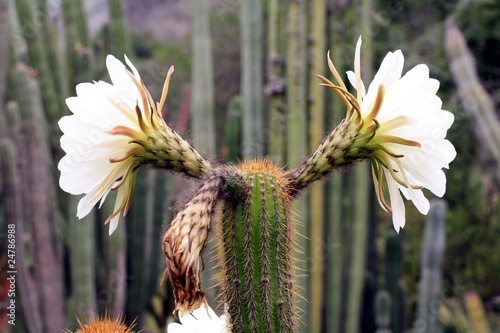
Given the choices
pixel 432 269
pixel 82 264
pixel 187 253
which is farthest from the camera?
pixel 432 269

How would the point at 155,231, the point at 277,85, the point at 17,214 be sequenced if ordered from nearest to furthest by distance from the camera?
1. the point at 17,214
2. the point at 277,85
3. the point at 155,231

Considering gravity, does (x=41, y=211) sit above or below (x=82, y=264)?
above

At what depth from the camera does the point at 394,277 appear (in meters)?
5.05

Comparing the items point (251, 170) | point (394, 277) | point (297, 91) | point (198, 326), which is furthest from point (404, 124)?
point (394, 277)

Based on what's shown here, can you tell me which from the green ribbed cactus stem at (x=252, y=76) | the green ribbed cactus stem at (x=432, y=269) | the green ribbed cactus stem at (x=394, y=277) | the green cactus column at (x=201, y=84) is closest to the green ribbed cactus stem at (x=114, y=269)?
the green cactus column at (x=201, y=84)

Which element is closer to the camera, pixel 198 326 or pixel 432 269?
pixel 198 326

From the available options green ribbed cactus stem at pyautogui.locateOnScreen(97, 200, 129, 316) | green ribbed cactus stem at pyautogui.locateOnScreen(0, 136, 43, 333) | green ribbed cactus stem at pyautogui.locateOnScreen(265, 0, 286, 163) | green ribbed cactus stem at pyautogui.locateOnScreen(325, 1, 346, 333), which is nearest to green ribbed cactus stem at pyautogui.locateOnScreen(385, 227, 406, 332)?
green ribbed cactus stem at pyautogui.locateOnScreen(325, 1, 346, 333)

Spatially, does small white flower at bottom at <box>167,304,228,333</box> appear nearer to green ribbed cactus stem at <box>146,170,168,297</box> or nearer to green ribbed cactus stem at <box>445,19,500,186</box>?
green ribbed cactus stem at <box>146,170,168,297</box>

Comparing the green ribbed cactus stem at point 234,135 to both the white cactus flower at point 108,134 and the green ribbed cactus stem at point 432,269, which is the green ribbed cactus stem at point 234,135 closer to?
the green ribbed cactus stem at point 432,269

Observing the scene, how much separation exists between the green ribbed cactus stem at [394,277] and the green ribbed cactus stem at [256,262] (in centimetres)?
376

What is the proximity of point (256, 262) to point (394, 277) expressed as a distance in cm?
397

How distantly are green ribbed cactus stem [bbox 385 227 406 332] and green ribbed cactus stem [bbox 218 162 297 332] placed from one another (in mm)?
3764

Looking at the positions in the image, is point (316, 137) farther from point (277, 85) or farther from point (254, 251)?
point (254, 251)

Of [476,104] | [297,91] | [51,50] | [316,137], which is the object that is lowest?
[316,137]
